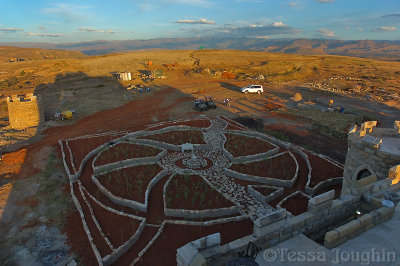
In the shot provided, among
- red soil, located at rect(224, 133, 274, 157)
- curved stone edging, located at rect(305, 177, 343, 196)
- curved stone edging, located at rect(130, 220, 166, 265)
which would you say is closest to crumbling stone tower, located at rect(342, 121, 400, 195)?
curved stone edging, located at rect(305, 177, 343, 196)

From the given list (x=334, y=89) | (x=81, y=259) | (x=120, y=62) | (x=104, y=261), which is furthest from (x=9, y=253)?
(x=120, y=62)

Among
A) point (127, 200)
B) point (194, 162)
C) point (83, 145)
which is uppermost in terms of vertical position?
point (194, 162)

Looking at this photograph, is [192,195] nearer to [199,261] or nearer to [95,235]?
[95,235]

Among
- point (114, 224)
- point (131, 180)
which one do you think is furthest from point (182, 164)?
point (114, 224)

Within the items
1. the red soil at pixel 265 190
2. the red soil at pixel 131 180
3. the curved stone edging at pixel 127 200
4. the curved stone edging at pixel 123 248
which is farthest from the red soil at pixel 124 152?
the red soil at pixel 265 190

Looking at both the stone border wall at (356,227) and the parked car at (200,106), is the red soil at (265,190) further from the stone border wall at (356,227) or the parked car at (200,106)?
the parked car at (200,106)

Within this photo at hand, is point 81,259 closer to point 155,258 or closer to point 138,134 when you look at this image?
point 155,258
